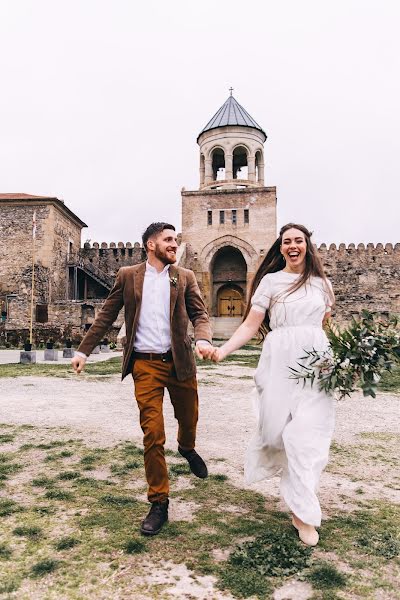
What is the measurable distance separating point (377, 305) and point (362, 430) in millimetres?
26373

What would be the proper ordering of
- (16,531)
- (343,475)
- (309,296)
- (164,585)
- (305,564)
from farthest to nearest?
(343,475), (309,296), (16,531), (305,564), (164,585)

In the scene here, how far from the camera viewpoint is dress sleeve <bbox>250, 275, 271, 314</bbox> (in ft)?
10.1

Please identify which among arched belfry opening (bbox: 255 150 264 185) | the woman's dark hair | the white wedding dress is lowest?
the white wedding dress

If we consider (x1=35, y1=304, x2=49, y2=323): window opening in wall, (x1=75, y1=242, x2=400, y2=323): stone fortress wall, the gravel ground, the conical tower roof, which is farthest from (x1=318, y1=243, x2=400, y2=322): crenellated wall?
the gravel ground

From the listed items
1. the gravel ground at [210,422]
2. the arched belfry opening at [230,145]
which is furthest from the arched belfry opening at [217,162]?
the gravel ground at [210,422]

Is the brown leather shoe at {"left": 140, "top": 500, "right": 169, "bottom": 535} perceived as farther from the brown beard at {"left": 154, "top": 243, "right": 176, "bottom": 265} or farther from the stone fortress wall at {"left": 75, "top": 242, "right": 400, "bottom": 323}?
the stone fortress wall at {"left": 75, "top": 242, "right": 400, "bottom": 323}

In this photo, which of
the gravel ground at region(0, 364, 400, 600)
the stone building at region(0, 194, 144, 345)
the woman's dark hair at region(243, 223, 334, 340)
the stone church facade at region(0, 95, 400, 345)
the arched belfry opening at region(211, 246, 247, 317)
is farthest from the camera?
the arched belfry opening at region(211, 246, 247, 317)

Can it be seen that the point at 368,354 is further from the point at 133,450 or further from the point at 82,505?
the point at 133,450

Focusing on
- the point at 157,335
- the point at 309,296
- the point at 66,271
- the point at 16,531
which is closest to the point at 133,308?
the point at 157,335

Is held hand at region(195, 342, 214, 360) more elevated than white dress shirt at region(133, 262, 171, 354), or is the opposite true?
white dress shirt at region(133, 262, 171, 354)

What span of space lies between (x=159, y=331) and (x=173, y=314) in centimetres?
15

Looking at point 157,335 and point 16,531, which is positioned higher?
point 157,335

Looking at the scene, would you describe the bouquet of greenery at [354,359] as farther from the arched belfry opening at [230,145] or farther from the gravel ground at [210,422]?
the arched belfry opening at [230,145]

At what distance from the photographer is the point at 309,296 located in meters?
2.97
